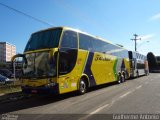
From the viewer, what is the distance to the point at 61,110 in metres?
10.4

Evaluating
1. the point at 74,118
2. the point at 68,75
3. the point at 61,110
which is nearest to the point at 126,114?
the point at 74,118

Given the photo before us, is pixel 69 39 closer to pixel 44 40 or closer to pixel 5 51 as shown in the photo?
pixel 44 40

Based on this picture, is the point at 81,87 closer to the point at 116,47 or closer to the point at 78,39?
the point at 78,39

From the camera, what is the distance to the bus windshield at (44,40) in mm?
13672

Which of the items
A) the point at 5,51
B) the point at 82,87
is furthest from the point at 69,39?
the point at 5,51

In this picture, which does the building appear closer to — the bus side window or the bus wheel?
the bus wheel

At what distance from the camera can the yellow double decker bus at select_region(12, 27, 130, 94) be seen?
42.6ft

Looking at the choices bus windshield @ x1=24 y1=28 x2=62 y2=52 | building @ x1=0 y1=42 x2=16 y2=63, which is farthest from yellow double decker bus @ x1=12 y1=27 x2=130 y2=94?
Result: building @ x1=0 y1=42 x2=16 y2=63

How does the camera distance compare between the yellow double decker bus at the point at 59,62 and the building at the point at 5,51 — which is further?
the building at the point at 5,51

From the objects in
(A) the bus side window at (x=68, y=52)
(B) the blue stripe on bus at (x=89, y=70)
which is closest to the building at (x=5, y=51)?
(B) the blue stripe on bus at (x=89, y=70)

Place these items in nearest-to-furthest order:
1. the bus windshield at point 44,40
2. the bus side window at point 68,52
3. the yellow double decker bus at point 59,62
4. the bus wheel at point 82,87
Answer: the yellow double decker bus at point 59,62
the bus side window at point 68,52
the bus windshield at point 44,40
the bus wheel at point 82,87

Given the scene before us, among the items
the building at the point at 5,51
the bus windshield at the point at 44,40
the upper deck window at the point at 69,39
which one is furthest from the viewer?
the building at the point at 5,51

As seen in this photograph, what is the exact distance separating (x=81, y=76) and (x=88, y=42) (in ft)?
8.92

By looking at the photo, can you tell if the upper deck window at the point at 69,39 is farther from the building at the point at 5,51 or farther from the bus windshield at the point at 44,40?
the building at the point at 5,51
